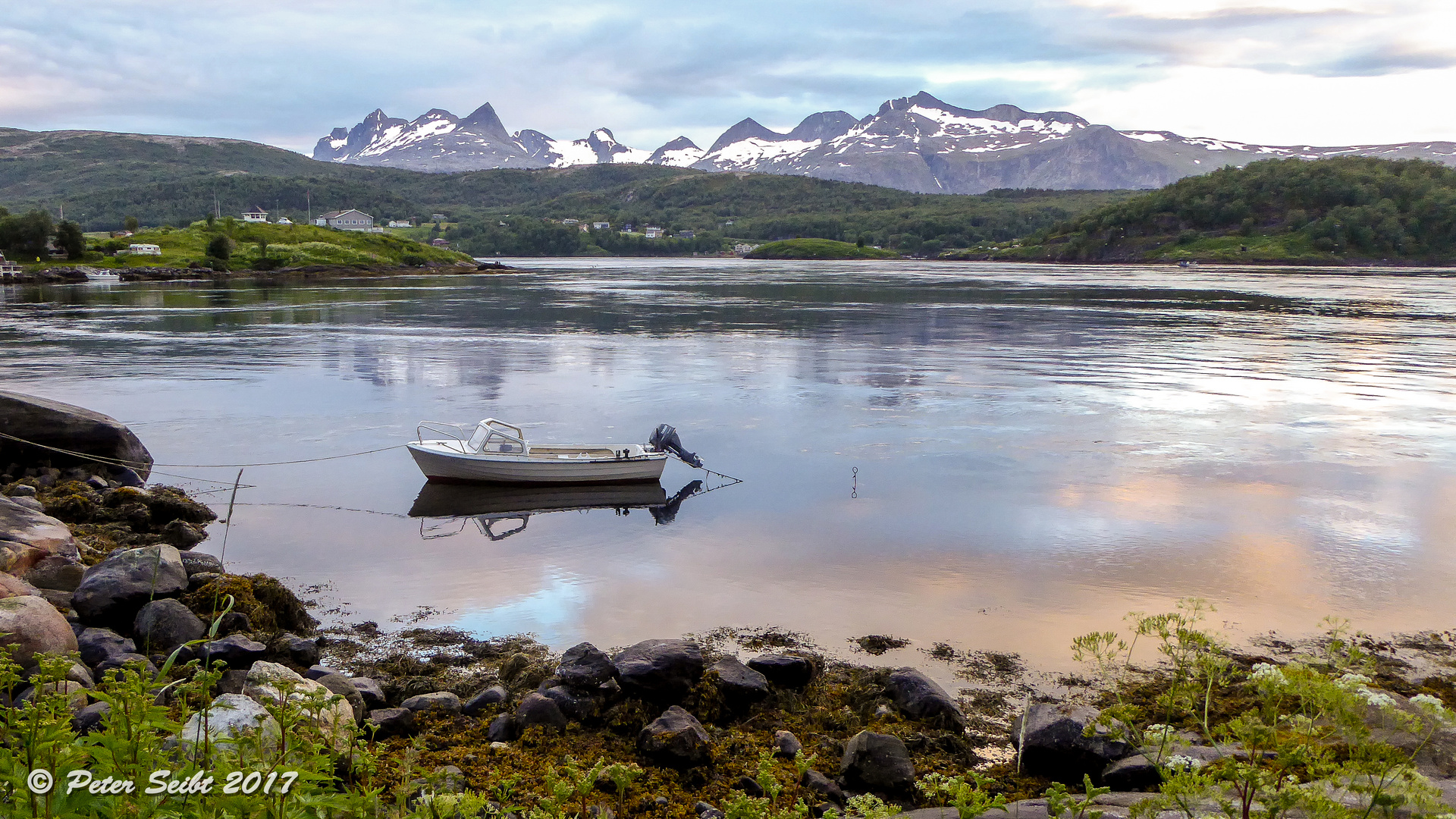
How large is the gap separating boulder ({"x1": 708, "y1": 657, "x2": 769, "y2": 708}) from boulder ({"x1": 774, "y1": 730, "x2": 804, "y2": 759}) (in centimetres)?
104

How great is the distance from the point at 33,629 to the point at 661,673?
6987mm

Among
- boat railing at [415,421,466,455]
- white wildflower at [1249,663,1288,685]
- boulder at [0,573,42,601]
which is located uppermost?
white wildflower at [1249,663,1288,685]

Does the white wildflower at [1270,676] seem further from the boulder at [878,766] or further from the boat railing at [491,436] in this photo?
the boat railing at [491,436]

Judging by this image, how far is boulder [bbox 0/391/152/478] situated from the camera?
2430cm

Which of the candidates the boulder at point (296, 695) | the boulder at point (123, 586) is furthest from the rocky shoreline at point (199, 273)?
the boulder at point (296, 695)

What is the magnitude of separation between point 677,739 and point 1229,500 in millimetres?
17777

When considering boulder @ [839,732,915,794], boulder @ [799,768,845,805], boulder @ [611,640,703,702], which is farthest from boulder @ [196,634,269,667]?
boulder @ [839,732,915,794]

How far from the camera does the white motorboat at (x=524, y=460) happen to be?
78.3 feet

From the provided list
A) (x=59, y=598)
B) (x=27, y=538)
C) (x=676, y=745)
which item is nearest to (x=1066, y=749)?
(x=676, y=745)

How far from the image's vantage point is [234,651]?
1231cm

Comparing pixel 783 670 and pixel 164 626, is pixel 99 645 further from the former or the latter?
pixel 783 670

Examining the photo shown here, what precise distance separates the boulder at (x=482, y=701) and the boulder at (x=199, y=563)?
664cm

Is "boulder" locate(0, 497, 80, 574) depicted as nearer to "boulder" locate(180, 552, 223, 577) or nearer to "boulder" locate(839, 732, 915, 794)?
"boulder" locate(180, 552, 223, 577)

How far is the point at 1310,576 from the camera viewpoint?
59.0 ft
